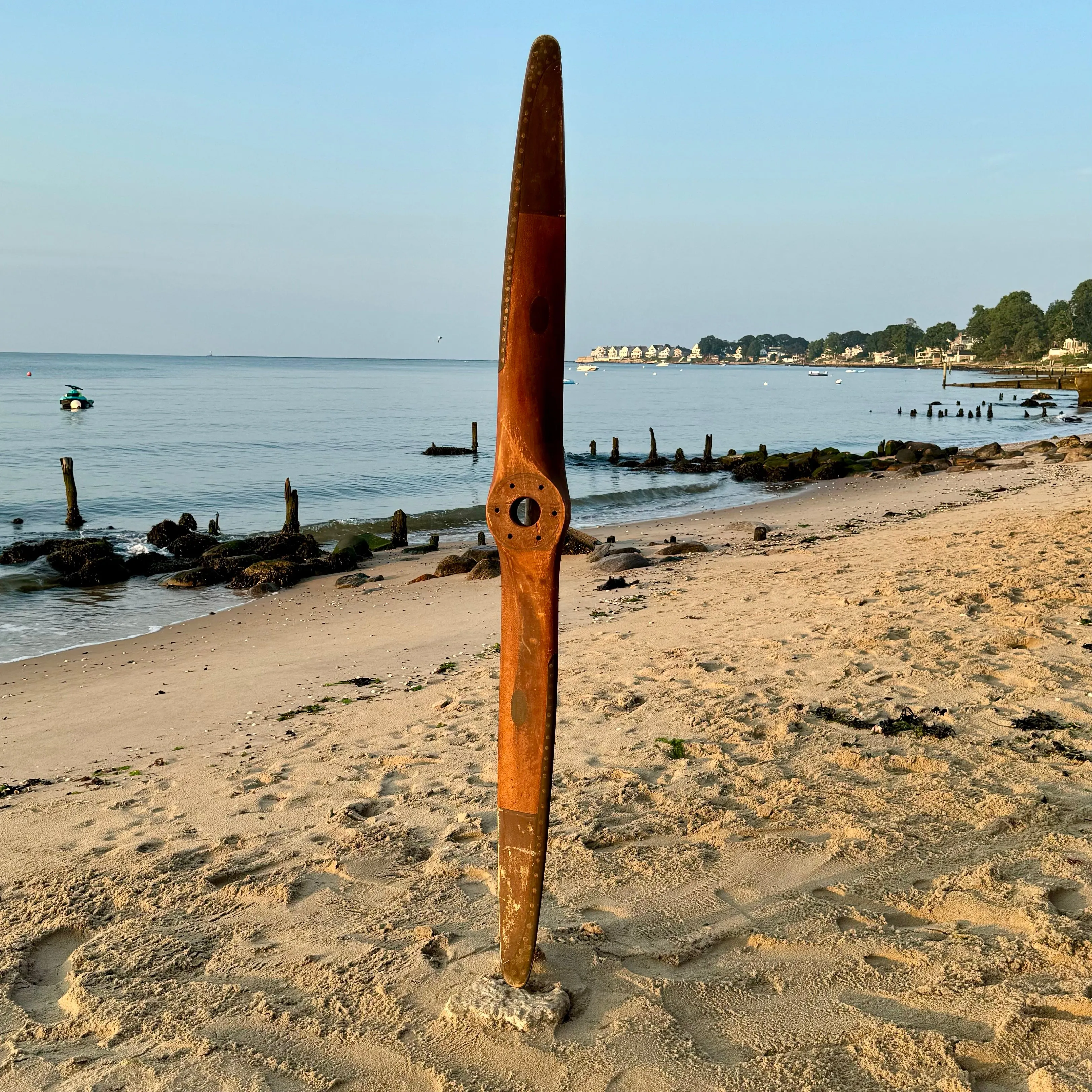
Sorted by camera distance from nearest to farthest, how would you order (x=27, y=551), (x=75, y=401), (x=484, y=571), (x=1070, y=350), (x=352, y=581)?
(x=484, y=571)
(x=352, y=581)
(x=27, y=551)
(x=75, y=401)
(x=1070, y=350)

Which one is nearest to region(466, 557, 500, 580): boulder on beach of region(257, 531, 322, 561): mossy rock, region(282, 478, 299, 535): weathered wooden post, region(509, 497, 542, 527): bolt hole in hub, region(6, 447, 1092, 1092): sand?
region(257, 531, 322, 561): mossy rock

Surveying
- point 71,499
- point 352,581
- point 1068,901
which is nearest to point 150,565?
point 352,581

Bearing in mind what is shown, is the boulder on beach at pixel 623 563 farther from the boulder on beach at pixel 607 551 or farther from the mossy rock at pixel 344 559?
the mossy rock at pixel 344 559

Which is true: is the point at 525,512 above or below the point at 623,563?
above

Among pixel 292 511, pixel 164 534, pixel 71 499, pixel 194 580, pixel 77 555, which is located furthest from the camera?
pixel 71 499

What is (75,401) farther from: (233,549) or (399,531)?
(399,531)

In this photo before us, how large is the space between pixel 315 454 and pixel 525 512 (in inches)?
1604

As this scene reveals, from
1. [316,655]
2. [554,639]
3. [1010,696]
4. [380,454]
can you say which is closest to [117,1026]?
[554,639]

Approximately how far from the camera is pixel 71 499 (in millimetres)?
24141

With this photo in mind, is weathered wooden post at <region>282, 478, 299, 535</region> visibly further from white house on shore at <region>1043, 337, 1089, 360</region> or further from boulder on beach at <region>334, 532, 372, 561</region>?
white house on shore at <region>1043, 337, 1089, 360</region>

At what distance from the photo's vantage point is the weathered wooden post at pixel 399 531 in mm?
20312

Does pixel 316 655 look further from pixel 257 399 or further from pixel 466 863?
pixel 257 399

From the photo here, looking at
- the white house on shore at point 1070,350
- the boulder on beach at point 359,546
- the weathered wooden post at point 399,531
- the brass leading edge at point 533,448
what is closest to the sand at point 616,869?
the brass leading edge at point 533,448

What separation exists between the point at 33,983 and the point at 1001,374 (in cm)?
15436
